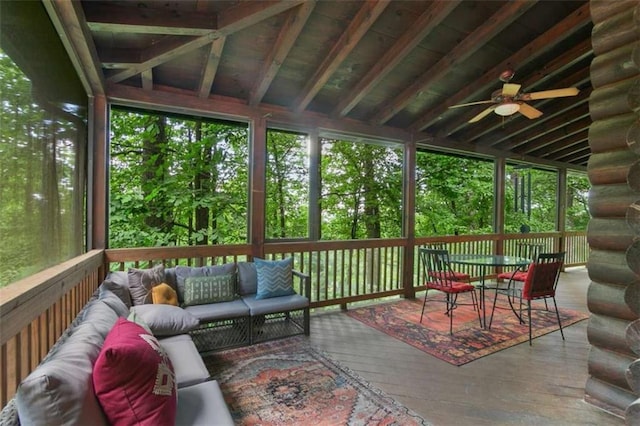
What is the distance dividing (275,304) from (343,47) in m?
2.63

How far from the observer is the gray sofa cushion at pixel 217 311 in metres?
2.79

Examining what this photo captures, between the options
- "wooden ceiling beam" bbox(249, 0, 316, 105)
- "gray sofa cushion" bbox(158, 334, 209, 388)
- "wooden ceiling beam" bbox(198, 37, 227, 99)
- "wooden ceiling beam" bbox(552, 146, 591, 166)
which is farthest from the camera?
"wooden ceiling beam" bbox(552, 146, 591, 166)

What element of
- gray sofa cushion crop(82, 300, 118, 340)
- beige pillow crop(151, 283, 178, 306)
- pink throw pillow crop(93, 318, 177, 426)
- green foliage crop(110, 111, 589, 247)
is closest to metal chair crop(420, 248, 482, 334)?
green foliage crop(110, 111, 589, 247)

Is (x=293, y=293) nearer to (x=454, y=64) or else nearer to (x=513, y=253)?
(x=454, y=64)

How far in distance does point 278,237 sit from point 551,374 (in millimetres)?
3083

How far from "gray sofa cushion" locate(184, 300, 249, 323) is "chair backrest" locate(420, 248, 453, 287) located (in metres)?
2.22

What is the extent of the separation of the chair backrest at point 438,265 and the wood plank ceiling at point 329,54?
6.46ft

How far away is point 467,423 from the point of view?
198 cm

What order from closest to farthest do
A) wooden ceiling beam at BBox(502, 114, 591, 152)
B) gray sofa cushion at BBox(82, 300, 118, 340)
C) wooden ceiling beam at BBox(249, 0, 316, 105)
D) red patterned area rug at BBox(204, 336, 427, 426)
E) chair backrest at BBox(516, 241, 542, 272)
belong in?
gray sofa cushion at BBox(82, 300, 118, 340)
red patterned area rug at BBox(204, 336, 427, 426)
wooden ceiling beam at BBox(249, 0, 316, 105)
chair backrest at BBox(516, 241, 542, 272)
wooden ceiling beam at BBox(502, 114, 591, 152)

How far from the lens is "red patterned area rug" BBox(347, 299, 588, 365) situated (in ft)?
10.0

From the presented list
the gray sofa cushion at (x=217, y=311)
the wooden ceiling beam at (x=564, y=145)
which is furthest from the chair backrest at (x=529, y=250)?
the gray sofa cushion at (x=217, y=311)

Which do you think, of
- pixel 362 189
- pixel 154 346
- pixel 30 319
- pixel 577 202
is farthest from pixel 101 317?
pixel 577 202

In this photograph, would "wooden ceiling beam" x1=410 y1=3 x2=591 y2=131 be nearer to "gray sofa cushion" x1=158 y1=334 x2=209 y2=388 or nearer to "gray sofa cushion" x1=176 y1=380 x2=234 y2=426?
"gray sofa cushion" x1=158 y1=334 x2=209 y2=388

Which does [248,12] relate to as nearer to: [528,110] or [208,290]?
[208,290]
